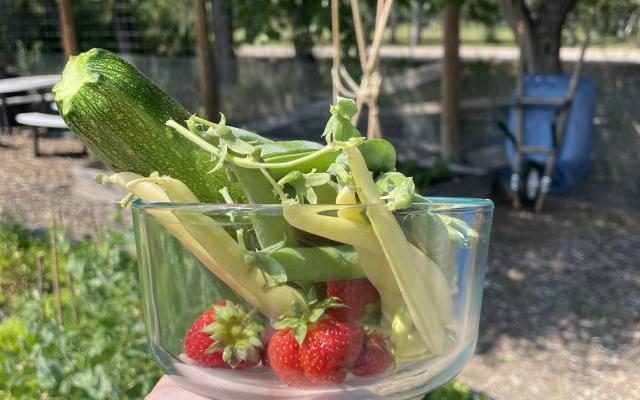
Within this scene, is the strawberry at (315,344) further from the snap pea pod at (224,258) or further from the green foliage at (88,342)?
the green foliage at (88,342)

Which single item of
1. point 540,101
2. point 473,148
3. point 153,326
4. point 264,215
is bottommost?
point 473,148

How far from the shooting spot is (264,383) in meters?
0.81

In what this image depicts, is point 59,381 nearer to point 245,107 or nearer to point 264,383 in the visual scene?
point 264,383

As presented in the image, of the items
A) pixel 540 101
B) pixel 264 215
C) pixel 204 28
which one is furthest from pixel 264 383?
pixel 204 28

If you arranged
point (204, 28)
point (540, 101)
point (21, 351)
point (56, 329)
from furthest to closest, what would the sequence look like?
point (204, 28) < point (540, 101) < point (21, 351) < point (56, 329)

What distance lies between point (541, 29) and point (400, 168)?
1.65 meters

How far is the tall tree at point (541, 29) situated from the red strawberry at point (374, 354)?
5.33m

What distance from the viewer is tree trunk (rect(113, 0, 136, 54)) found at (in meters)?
8.35

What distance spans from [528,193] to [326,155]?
5.18 m

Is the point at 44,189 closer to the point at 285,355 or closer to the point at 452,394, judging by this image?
the point at 452,394

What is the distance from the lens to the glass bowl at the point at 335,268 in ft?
2.38

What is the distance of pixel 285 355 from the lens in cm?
76

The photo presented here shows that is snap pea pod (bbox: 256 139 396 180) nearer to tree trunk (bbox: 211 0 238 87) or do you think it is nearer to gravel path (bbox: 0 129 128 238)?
gravel path (bbox: 0 129 128 238)

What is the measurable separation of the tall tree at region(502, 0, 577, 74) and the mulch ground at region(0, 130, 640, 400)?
1173mm
